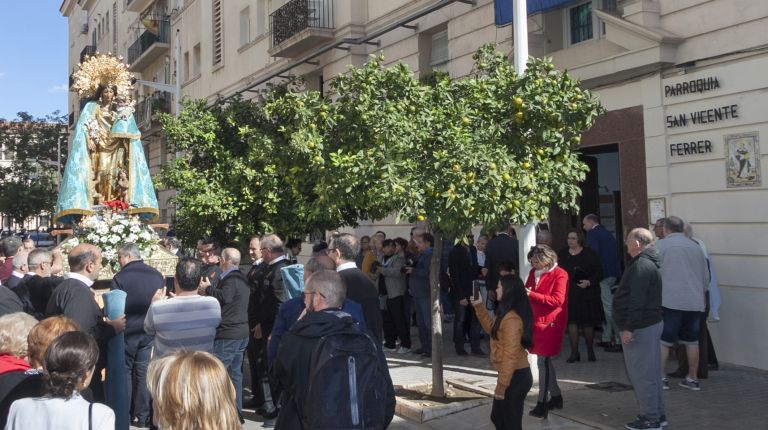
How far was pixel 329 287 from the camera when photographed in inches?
165

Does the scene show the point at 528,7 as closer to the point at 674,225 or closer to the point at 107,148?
the point at 674,225

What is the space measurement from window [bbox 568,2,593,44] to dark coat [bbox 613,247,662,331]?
6797 millimetres

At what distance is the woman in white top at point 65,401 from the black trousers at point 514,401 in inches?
142

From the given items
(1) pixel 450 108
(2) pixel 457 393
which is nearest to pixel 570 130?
(1) pixel 450 108

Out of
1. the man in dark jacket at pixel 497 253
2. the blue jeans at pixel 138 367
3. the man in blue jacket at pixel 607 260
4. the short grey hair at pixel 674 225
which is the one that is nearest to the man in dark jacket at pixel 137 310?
the blue jeans at pixel 138 367

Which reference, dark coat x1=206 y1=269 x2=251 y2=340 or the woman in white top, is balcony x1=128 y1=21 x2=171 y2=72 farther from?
the woman in white top

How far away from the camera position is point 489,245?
10.9 m

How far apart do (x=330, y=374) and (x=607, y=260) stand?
7347 mm

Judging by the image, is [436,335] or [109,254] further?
[109,254]

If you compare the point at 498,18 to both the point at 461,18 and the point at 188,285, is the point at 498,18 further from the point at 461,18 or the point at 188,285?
the point at 188,285

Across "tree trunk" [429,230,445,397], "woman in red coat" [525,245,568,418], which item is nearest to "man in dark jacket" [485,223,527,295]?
"tree trunk" [429,230,445,397]

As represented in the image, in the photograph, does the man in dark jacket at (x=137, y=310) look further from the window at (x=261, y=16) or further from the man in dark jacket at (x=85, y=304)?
the window at (x=261, y=16)

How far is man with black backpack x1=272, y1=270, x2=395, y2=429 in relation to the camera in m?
3.74

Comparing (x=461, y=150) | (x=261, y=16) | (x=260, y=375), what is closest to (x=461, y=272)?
(x=260, y=375)
